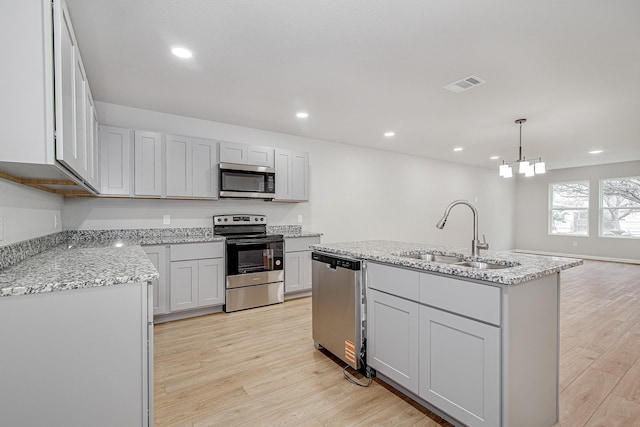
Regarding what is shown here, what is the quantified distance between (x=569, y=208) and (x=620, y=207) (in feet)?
3.32

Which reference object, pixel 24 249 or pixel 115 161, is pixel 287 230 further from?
pixel 24 249

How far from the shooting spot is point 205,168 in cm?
381

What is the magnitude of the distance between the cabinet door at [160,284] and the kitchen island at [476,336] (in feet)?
8.00

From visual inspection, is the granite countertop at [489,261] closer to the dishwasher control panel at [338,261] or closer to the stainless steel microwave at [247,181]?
the dishwasher control panel at [338,261]

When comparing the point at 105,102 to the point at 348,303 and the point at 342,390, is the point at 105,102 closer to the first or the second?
the point at 348,303

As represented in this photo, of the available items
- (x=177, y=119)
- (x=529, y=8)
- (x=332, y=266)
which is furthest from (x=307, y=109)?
(x=529, y=8)

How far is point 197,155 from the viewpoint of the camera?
12.3 feet

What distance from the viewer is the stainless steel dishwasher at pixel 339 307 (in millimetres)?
2309

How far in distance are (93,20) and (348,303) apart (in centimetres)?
259

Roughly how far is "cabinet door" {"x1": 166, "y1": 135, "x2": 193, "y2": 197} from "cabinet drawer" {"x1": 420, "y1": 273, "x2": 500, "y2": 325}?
2.93 metres

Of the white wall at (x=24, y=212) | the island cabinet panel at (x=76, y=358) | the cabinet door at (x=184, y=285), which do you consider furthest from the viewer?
the cabinet door at (x=184, y=285)

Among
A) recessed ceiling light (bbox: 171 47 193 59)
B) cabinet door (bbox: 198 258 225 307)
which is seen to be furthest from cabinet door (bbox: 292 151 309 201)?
recessed ceiling light (bbox: 171 47 193 59)

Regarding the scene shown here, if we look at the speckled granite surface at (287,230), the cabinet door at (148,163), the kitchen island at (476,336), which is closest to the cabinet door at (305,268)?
the speckled granite surface at (287,230)

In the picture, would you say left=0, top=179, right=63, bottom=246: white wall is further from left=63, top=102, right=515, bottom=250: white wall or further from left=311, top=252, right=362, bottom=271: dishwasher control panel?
left=311, top=252, right=362, bottom=271: dishwasher control panel
